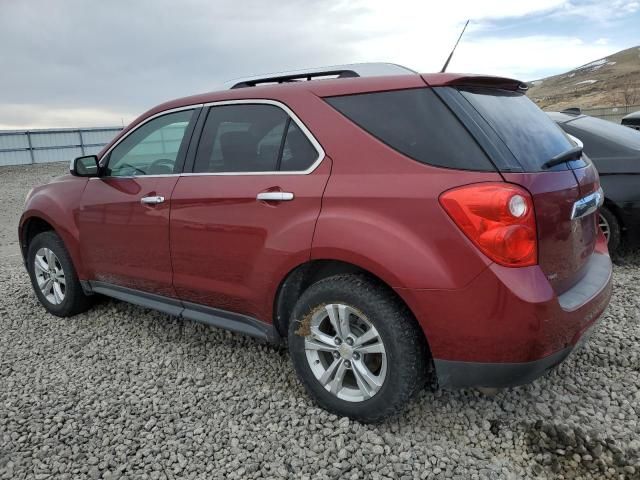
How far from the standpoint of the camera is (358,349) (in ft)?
8.76

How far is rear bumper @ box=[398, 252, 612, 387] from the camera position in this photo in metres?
2.26

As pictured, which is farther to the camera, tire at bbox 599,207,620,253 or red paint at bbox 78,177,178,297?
tire at bbox 599,207,620,253

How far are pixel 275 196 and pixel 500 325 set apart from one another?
129 centimetres

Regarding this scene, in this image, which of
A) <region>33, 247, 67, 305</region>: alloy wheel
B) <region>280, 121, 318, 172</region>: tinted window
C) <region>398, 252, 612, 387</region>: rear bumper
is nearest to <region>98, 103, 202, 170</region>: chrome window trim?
<region>280, 121, 318, 172</region>: tinted window

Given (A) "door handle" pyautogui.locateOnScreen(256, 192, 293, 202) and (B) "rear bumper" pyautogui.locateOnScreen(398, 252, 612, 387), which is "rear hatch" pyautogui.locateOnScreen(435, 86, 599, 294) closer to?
(B) "rear bumper" pyautogui.locateOnScreen(398, 252, 612, 387)

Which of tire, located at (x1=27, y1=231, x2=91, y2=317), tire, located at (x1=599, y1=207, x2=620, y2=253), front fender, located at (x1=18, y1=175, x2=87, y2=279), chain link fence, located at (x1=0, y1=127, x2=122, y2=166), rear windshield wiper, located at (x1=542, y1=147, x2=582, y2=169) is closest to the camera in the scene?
rear windshield wiper, located at (x1=542, y1=147, x2=582, y2=169)

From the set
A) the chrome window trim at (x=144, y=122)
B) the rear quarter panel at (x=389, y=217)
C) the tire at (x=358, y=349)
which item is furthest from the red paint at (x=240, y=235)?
the chrome window trim at (x=144, y=122)

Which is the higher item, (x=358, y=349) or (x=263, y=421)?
(x=358, y=349)


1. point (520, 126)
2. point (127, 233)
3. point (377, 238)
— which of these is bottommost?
point (127, 233)

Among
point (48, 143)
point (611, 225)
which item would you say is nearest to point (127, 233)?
point (611, 225)

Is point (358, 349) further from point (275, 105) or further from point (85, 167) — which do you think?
point (85, 167)

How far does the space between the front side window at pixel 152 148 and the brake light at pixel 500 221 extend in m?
2.04

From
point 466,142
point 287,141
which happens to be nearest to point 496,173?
point 466,142

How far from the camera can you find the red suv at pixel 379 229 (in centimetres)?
230
